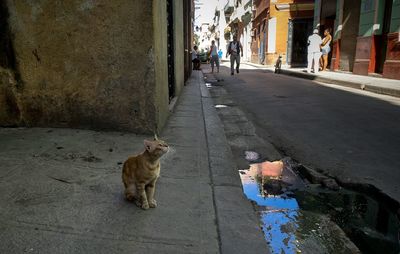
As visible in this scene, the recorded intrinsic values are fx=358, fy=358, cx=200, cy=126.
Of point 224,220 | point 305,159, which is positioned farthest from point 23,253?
point 305,159

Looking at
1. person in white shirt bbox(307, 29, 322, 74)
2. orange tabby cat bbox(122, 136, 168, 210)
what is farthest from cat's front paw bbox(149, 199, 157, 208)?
person in white shirt bbox(307, 29, 322, 74)

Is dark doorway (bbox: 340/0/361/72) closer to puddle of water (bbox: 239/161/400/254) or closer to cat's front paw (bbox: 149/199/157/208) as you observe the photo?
puddle of water (bbox: 239/161/400/254)

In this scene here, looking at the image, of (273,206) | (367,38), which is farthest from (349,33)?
(273,206)

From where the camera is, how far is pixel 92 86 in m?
4.49

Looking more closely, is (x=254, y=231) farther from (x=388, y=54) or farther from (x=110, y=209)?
(x=388, y=54)

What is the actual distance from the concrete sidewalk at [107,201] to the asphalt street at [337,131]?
1.28 metres

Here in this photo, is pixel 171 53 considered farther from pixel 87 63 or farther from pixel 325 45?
pixel 325 45

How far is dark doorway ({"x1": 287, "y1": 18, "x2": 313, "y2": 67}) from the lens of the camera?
87.3 feet

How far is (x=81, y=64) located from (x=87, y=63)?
0.08 metres

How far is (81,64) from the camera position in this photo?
4.45m

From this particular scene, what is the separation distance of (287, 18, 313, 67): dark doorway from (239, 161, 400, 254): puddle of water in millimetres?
24146

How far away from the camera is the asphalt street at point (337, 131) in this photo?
4.01 metres

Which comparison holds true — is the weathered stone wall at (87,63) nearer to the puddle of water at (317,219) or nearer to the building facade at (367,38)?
the puddle of water at (317,219)

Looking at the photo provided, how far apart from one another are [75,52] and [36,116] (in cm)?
98
